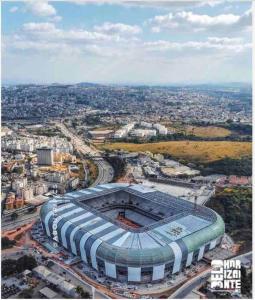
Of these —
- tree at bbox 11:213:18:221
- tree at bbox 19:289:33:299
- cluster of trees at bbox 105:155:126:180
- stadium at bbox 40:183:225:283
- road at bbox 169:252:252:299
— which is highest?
cluster of trees at bbox 105:155:126:180

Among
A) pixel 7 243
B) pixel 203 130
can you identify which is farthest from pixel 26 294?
pixel 203 130

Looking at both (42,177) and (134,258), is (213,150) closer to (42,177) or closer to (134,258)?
(42,177)

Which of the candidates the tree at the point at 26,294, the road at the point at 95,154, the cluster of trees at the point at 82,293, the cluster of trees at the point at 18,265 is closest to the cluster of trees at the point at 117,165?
the road at the point at 95,154

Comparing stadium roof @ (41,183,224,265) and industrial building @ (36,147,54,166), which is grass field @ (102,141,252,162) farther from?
stadium roof @ (41,183,224,265)

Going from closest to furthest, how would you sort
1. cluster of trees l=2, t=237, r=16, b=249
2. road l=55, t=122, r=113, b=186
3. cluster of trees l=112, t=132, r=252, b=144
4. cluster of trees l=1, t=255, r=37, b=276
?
cluster of trees l=1, t=255, r=37, b=276 → cluster of trees l=2, t=237, r=16, b=249 → road l=55, t=122, r=113, b=186 → cluster of trees l=112, t=132, r=252, b=144

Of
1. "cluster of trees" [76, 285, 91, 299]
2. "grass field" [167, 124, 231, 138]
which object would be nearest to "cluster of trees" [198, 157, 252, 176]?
"grass field" [167, 124, 231, 138]

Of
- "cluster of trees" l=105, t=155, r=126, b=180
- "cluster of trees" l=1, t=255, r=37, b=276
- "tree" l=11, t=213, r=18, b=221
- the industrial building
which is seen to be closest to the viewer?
"cluster of trees" l=1, t=255, r=37, b=276

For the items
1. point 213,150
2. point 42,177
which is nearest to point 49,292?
point 42,177

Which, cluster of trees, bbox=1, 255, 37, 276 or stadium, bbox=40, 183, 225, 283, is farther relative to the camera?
cluster of trees, bbox=1, 255, 37, 276
